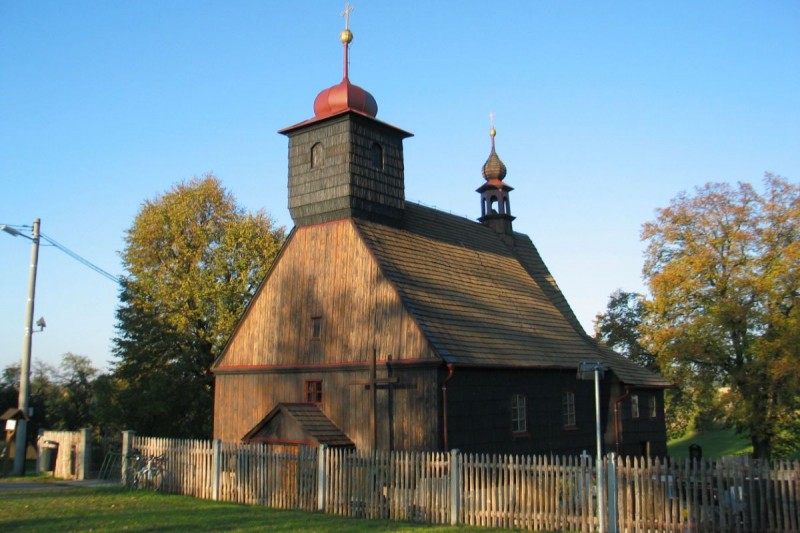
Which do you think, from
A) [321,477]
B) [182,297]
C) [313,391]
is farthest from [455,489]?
[182,297]

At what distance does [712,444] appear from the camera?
51.2 meters

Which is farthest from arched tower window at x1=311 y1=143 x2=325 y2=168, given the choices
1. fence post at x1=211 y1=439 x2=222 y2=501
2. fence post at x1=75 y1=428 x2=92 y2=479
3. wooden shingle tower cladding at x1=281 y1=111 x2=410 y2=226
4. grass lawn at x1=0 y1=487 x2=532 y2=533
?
fence post at x1=75 y1=428 x2=92 y2=479

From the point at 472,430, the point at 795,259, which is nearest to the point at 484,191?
the point at 795,259

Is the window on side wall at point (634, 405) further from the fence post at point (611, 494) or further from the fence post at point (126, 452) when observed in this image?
the fence post at point (126, 452)

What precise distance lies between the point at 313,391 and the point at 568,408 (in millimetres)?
8502

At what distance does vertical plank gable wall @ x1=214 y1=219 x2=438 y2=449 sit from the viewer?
63.8ft

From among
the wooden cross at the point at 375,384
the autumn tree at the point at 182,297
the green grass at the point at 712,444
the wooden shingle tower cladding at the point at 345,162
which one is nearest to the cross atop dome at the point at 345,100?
the wooden shingle tower cladding at the point at 345,162

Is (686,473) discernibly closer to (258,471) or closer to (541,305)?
(258,471)

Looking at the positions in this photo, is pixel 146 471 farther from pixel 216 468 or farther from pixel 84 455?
pixel 84 455

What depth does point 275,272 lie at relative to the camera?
23625 mm

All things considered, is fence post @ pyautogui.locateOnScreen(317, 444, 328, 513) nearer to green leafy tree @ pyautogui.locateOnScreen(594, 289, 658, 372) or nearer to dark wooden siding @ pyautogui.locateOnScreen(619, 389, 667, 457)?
dark wooden siding @ pyautogui.locateOnScreen(619, 389, 667, 457)

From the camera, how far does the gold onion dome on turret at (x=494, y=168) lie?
33312 mm

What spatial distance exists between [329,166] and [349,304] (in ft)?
15.0

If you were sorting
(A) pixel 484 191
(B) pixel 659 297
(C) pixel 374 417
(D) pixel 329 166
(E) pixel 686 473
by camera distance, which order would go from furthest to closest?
1. (A) pixel 484 191
2. (B) pixel 659 297
3. (D) pixel 329 166
4. (C) pixel 374 417
5. (E) pixel 686 473
